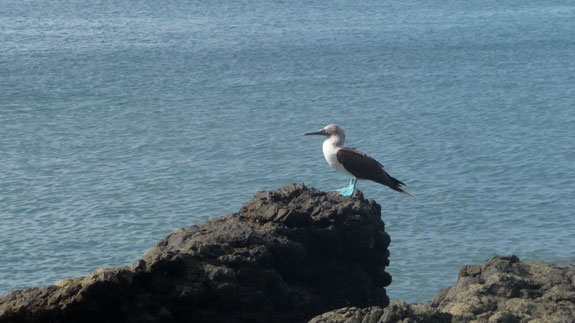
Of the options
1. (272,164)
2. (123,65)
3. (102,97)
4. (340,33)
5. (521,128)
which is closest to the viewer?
(272,164)

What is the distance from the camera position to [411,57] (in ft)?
143

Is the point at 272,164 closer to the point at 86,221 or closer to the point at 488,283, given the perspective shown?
the point at 86,221

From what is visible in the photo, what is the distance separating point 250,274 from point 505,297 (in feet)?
9.54

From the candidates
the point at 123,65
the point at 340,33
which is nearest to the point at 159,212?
the point at 123,65

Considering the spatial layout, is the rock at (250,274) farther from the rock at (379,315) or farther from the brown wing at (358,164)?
the brown wing at (358,164)

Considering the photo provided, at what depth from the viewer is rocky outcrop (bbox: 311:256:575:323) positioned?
9.50 meters

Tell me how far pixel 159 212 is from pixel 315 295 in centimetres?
1270

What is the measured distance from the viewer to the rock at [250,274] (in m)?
8.34

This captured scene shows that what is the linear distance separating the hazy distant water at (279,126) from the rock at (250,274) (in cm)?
646

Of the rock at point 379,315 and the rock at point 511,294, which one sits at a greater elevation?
the rock at point 379,315

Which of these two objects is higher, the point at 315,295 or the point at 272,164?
the point at 315,295

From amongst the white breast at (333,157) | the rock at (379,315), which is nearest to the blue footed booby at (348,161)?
the white breast at (333,157)

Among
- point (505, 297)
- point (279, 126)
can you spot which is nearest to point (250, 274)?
point (505, 297)

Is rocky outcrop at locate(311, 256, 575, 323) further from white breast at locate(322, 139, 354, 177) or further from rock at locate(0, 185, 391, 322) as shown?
white breast at locate(322, 139, 354, 177)
